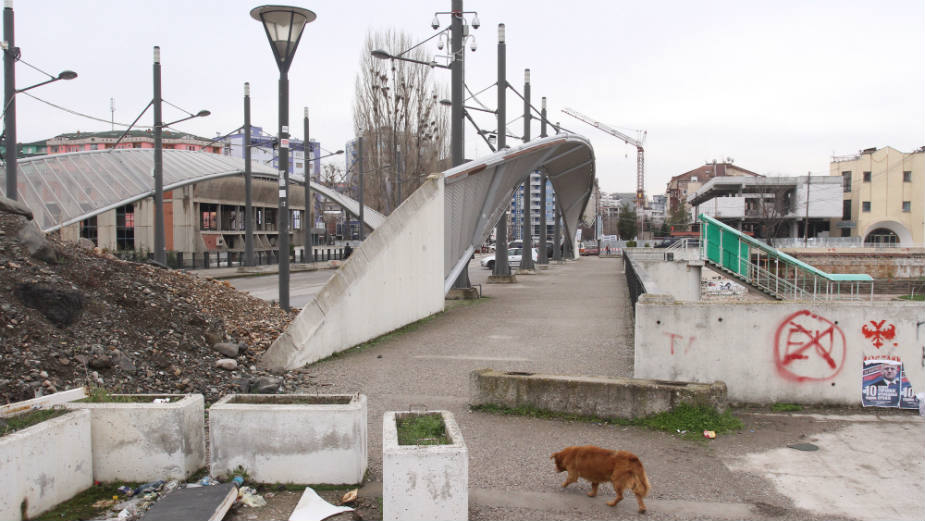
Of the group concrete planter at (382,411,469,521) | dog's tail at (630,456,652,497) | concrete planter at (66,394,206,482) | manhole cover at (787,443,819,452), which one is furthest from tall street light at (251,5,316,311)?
manhole cover at (787,443,819,452)

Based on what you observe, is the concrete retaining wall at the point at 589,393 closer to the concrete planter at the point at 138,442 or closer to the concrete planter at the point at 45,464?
the concrete planter at the point at 138,442

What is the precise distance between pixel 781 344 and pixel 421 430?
4.72 metres

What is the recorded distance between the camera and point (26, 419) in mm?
4887

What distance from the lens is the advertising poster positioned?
7641 mm

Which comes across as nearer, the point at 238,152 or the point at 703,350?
the point at 703,350

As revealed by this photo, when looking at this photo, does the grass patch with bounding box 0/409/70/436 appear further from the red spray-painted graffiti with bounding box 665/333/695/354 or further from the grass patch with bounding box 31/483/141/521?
the red spray-painted graffiti with bounding box 665/333/695/354

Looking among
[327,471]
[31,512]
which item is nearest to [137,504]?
[31,512]

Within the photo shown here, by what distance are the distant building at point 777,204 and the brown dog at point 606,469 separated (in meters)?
77.1

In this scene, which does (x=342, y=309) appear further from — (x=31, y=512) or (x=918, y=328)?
(x=918, y=328)

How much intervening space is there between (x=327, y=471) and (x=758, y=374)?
509 cm

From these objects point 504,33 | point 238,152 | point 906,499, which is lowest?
point 906,499

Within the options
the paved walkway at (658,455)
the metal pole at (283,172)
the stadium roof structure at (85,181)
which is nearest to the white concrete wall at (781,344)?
the paved walkway at (658,455)

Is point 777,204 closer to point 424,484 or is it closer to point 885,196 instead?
point 885,196

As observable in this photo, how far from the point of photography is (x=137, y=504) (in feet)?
16.0
